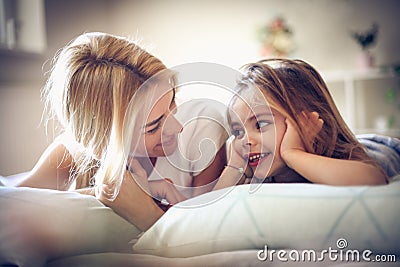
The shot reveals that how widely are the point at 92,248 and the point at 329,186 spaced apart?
29cm

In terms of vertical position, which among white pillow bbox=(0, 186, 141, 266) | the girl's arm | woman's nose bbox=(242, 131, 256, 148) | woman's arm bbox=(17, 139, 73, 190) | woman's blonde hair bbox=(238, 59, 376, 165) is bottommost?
white pillow bbox=(0, 186, 141, 266)

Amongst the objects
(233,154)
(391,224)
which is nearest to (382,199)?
(391,224)

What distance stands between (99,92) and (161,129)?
0.29 ft

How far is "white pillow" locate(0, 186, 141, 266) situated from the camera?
496 mm

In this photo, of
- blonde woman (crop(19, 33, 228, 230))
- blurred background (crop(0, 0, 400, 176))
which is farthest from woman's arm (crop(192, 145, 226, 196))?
blurred background (crop(0, 0, 400, 176))

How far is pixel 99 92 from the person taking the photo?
53cm

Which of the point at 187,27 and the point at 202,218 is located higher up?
the point at 187,27

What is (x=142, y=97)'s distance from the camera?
539mm

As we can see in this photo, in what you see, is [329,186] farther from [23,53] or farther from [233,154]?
[23,53]

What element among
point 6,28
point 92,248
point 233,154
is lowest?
point 92,248

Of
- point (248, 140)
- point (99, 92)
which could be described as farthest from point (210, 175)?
point (99, 92)

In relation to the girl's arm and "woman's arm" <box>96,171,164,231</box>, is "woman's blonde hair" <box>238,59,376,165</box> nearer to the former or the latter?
the girl's arm

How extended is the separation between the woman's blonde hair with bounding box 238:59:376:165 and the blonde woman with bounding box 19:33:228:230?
0.29 feet

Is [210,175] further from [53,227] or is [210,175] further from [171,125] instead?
[53,227]
